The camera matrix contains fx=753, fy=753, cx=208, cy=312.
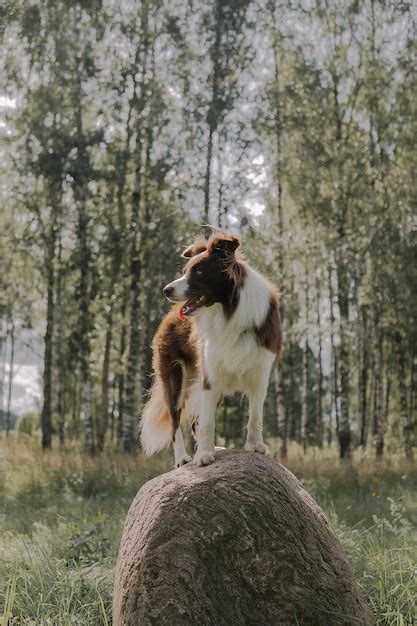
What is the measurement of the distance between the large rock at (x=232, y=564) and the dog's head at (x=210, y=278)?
3.87 feet

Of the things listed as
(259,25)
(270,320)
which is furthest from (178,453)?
(259,25)

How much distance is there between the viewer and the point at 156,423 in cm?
681

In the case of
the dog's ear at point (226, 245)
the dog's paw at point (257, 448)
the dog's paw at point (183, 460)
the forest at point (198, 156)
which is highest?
the forest at point (198, 156)

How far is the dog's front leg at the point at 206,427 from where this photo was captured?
5.33 m

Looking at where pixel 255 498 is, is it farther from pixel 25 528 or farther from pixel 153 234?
pixel 153 234

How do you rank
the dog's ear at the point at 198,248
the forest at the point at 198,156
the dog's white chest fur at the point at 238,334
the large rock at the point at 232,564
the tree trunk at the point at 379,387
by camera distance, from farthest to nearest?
1. the tree trunk at the point at 379,387
2. the forest at the point at 198,156
3. the dog's ear at the point at 198,248
4. the dog's white chest fur at the point at 238,334
5. the large rock at the point at 232,564

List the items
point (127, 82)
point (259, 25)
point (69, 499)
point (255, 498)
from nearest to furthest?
point (255, 498)
point (69, 499)
point (127, 82)
point (259, 25)

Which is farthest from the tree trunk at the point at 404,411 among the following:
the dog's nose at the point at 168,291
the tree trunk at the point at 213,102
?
the dog's nose at the point at 168,291

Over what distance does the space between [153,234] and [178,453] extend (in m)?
12.1

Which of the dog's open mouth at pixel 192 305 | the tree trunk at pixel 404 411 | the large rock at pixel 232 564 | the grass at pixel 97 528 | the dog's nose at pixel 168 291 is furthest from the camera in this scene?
the tree trunk at pixel 404 411

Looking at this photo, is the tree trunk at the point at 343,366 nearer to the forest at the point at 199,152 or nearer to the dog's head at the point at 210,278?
the forest at the point at 199,152

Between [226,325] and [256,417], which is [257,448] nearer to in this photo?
[256,417]

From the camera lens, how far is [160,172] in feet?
61.4

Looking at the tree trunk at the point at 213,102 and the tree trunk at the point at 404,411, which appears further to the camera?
the tree trunk at the point at 404,411
